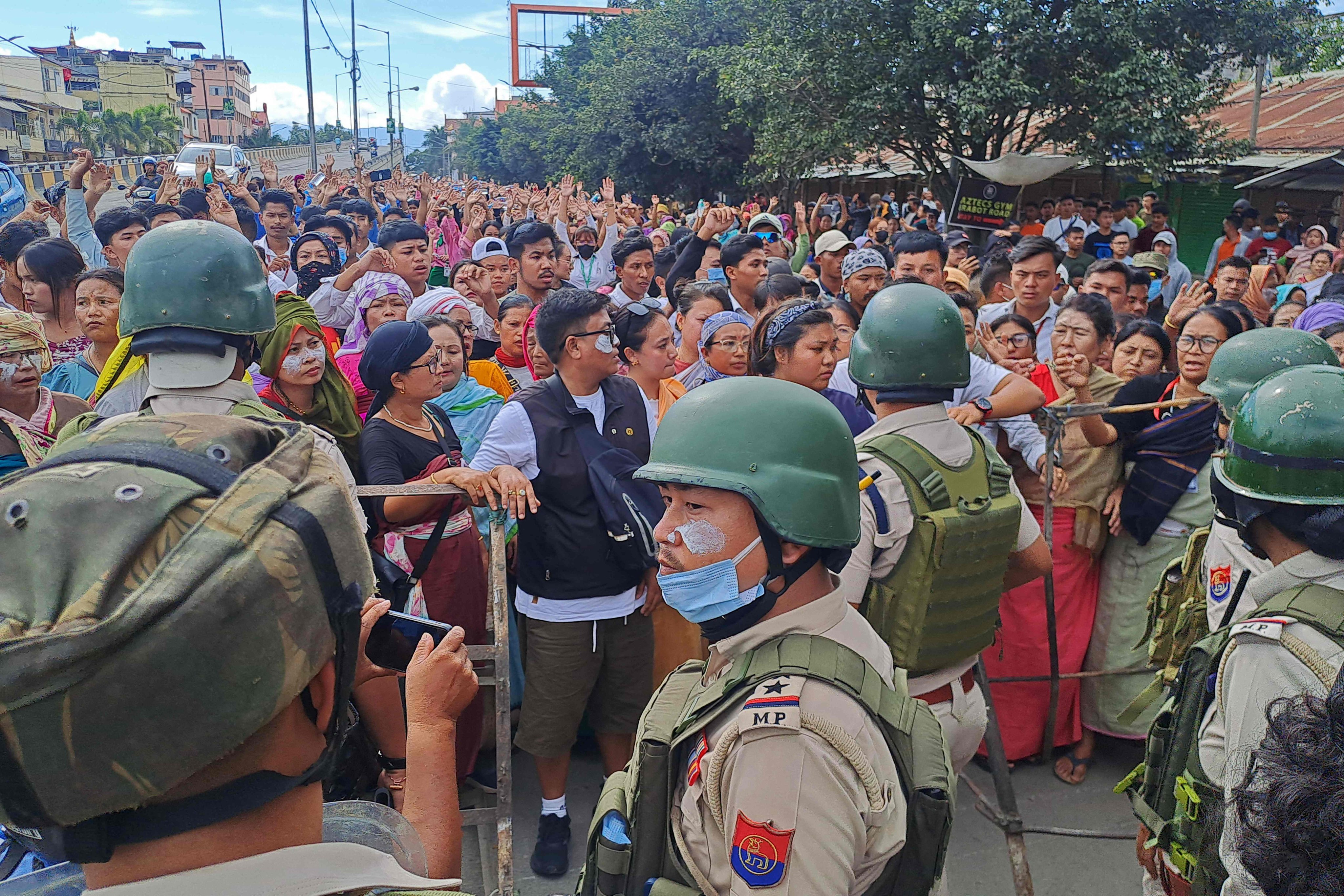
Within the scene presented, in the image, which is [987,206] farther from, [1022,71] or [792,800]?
[792,800]

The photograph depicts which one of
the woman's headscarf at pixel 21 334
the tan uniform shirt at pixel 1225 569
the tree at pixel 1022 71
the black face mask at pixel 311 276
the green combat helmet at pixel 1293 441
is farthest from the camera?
the tree at pixel 1022 71

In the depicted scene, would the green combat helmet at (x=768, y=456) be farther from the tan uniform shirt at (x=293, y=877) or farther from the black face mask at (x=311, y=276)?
the black face mask at (x=311, y=276)

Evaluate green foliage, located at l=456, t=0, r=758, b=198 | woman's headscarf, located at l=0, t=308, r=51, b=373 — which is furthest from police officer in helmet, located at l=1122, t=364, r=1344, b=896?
green foliage, located at l=456, t=0, r=758, b=198

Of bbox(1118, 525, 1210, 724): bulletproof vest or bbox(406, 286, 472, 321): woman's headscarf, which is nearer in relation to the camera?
bbox(1118, 525, 1210, 724): bulletproof vest

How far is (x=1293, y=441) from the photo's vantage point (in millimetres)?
2049

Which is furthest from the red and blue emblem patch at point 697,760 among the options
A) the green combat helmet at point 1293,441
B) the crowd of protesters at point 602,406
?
the crowd of protesters at point 602,406

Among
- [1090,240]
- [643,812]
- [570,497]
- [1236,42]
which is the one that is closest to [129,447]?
[643,812]

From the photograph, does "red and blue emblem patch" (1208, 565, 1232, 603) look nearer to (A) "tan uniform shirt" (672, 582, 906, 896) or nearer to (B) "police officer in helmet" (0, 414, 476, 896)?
(A) "tan uniform shirt" (672, 582, 906, 896)

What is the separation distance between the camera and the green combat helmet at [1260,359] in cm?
308

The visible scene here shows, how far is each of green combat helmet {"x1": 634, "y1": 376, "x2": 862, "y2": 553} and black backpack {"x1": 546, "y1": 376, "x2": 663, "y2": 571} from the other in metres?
1.62

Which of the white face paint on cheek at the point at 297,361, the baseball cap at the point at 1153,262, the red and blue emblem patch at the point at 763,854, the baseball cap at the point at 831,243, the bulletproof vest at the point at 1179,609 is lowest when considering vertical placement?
the bulletproof vest at the point at 1179,609

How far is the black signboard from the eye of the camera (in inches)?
454

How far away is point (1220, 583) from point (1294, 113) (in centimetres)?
2067

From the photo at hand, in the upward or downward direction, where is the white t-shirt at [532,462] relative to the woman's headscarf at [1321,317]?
downward
